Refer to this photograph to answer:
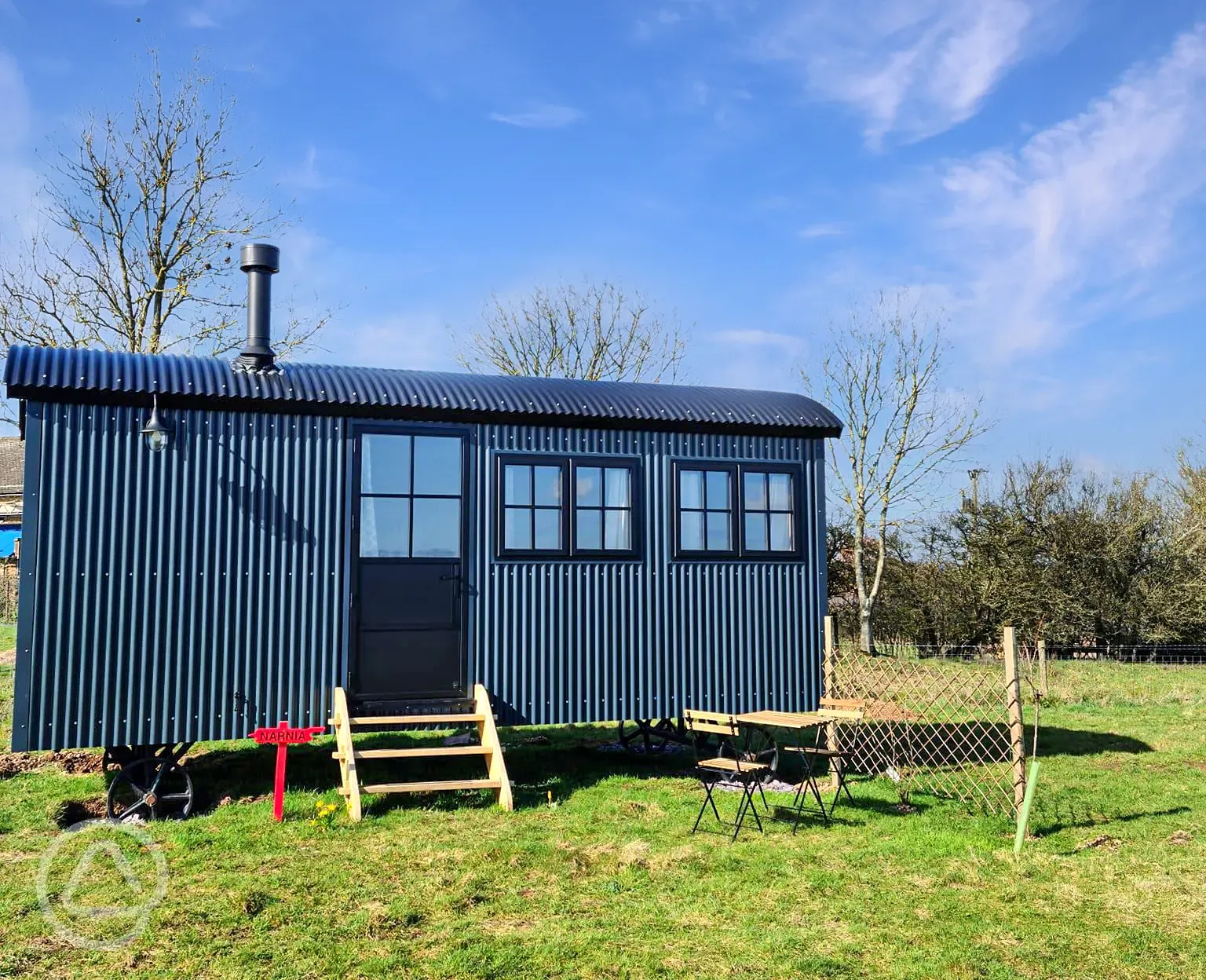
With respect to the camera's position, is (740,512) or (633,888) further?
(740,512)

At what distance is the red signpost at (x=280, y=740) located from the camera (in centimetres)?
771

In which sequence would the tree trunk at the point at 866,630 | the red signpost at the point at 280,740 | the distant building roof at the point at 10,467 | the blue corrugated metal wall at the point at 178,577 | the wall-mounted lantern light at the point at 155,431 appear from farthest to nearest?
1. the distant building roof at the point at 10,467
2. the tree trunk at the point at 866,630
3. the wall-mounted lantern light at the point at 155,431
4. the blue corrugated metal wall at the point at 178,577
5. the red signpost at the point at 280,740

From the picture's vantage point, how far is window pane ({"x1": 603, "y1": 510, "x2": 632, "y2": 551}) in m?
9.44

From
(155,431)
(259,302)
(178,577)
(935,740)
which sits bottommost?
(935,740)

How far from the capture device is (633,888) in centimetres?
612

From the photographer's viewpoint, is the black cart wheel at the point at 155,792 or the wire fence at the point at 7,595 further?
the wire fence at the point at 7,595

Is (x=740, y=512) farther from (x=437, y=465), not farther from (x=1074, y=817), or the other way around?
(x=1074, y=817)

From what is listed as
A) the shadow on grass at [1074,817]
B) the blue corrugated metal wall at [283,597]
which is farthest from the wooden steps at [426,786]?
the shadow on grass at [1074,817]

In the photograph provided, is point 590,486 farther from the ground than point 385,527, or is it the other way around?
point 590,486

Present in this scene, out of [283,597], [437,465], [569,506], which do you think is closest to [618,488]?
[569,506]

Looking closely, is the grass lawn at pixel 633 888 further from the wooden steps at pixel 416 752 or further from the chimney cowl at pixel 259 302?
the chimney cowl at pixel 259 302

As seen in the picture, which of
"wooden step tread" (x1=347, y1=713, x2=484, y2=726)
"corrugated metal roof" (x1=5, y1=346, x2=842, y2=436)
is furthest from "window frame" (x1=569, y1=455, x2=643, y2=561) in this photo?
"wooden step tread" (x1=347, y1=713, x2=484, y2=726)

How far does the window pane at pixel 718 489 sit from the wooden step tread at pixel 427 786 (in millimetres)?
3239

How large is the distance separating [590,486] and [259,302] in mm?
3276
